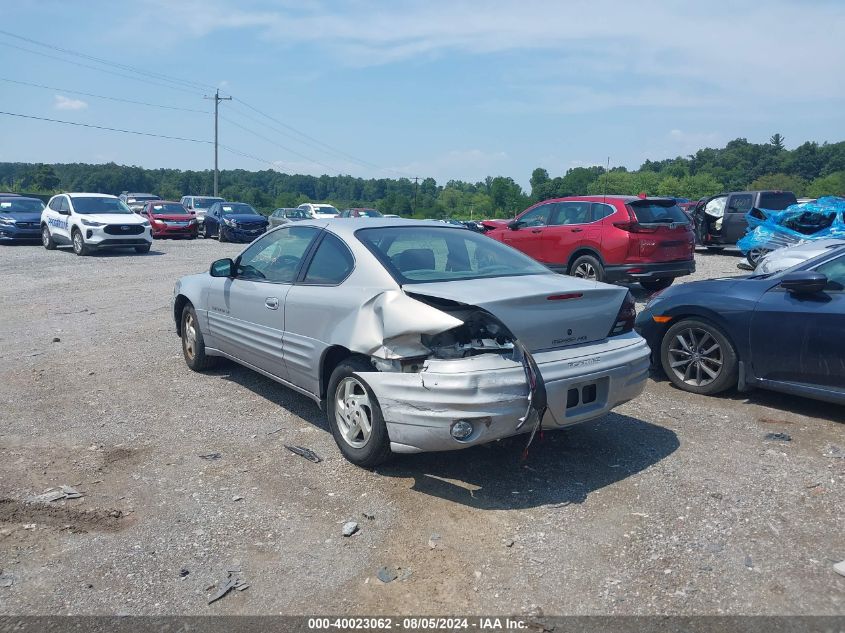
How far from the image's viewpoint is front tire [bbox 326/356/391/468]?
433 centimetres

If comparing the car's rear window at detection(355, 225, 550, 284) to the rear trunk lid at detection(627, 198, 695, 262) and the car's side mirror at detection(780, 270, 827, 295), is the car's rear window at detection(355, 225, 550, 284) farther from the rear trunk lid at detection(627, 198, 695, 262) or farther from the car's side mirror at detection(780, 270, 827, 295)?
the rear trunk lid at detection(627, 198, 695, 262)

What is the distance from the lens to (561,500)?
13.6 feet

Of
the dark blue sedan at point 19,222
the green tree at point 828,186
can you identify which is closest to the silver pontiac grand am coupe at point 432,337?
the dark blue sedan at point 19,222

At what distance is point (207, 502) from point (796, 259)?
10516mm

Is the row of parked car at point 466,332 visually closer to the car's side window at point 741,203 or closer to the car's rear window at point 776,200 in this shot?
the car's rear window at point 776,200

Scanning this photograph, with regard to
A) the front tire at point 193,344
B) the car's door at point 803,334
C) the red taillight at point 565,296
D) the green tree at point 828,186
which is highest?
the green tree at point 828,186

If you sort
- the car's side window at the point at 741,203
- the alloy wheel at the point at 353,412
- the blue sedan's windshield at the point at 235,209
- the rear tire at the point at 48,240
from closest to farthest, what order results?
the alloy wheel at the point at 353,412 < the car's side window at the point at 741,203 < the rear tire at the point at 48,240 < the blue sedan's windshield at the point at 235,209

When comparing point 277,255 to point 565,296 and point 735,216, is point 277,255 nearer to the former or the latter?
point 565,296

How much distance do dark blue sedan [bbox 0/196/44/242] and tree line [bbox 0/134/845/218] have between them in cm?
3477

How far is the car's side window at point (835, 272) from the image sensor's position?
549 centimetres

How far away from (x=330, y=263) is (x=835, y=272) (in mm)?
4034

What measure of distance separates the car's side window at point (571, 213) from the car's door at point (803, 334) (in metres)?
6.17

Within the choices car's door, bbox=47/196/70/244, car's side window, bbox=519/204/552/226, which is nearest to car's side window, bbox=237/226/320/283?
car's side window, bbox=519/204/552/226

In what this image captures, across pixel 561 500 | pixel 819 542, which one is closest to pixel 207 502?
pixel 561 500
